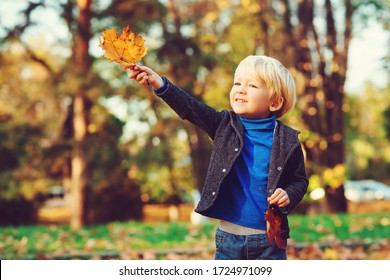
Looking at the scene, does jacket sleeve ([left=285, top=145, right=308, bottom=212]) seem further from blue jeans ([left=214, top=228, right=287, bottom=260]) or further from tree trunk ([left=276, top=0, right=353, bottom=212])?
tree trunk ([left=276, top=0, right=353, bottom=212])

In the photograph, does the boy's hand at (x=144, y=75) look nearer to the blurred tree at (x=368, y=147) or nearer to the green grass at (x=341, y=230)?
the green grass at (x=341, y=230)

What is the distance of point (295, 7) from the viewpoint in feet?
44.8

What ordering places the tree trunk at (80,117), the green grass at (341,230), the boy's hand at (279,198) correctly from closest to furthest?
the boy's hand at (279,198) < the green grass at (341,230) < the tree trunk at (80,117)

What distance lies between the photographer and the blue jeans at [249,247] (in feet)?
9.25

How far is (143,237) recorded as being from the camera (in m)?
7.98

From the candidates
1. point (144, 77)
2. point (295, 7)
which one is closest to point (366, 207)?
point (295, 7)

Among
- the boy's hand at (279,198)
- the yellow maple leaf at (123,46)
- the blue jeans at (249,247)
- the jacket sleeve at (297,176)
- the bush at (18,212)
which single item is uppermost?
the yellow maple leaf at (123,46)

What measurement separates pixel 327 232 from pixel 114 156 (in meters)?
6.91

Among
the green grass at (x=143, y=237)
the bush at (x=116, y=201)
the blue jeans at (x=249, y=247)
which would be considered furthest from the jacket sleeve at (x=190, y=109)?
the bush at (x=116, y=201)

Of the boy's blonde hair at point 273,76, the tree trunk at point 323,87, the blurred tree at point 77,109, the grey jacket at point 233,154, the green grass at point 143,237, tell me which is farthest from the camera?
the tree trunk at point 323,87

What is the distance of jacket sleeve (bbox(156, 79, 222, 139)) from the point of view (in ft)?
9.35

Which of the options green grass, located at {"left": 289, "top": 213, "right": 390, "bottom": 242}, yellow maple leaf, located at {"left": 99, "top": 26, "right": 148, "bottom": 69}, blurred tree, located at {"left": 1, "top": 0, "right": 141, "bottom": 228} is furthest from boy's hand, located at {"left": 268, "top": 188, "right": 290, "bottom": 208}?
blurred tree, located at {"left": 1, "top": 0, "right": 141, "bottom": 228}
